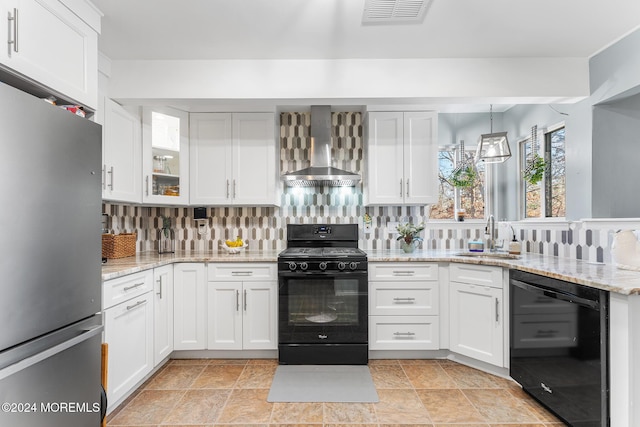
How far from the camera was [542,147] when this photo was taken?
10.5 ft

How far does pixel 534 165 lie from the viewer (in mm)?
3088

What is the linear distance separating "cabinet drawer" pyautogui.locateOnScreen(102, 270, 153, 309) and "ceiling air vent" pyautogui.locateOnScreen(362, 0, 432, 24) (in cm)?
227

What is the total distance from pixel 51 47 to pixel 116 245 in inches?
63.4

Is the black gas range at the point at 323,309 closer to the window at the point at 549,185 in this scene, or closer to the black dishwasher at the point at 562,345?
the black dishwasher at the point at 562,345

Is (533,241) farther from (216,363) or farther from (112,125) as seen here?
(112,125)

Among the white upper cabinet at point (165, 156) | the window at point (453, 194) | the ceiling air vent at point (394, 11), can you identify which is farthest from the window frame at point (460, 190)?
the white upper cabinet at point (165, 156)

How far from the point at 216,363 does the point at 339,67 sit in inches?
106

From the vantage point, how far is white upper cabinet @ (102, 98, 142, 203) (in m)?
2.54

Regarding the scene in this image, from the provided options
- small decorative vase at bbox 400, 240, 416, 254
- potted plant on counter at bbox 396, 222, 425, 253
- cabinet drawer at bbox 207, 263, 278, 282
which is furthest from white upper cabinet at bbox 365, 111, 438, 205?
cabinet drawer at bbox 207, 263, 278, 282

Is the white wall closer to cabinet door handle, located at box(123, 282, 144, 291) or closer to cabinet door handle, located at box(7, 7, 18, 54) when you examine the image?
cabinet door handle, located at box(7, 7, 18, 54)

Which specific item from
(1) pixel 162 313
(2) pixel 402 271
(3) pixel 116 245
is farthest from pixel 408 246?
(3) pixel 116 245

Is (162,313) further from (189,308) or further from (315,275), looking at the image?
(315,275)

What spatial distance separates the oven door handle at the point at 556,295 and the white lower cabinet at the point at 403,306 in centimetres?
70

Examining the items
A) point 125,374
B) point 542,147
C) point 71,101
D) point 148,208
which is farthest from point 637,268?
point 148,208
